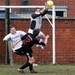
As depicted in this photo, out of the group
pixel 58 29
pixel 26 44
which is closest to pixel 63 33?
pixel 58 29

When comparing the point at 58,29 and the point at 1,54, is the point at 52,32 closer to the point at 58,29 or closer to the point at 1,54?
the point at 58,29

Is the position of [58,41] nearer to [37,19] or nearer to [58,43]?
[58,43]

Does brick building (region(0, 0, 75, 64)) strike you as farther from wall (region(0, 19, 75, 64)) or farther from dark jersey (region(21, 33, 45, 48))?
dark jersey (region(21, 33, 45, 48))

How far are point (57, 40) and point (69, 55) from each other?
39.2 inches

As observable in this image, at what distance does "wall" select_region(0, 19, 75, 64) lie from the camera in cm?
2459

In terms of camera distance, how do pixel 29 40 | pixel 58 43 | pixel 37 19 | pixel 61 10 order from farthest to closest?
1. pixel 61 10
2. pixel 58 43
3. pixel 37 19
4. pixel 29 40

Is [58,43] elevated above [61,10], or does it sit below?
below

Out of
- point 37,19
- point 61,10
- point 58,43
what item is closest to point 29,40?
point 37,19

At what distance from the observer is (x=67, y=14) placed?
1312 inches

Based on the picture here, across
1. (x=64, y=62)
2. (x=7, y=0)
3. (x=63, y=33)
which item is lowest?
(x=64, y=62)

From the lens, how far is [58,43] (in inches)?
972

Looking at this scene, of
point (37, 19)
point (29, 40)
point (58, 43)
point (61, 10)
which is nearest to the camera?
point (29, 40)

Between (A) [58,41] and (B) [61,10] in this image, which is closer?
(A) [58,41]

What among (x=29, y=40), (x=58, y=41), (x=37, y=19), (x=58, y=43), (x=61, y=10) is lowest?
(x=58, y=43)
